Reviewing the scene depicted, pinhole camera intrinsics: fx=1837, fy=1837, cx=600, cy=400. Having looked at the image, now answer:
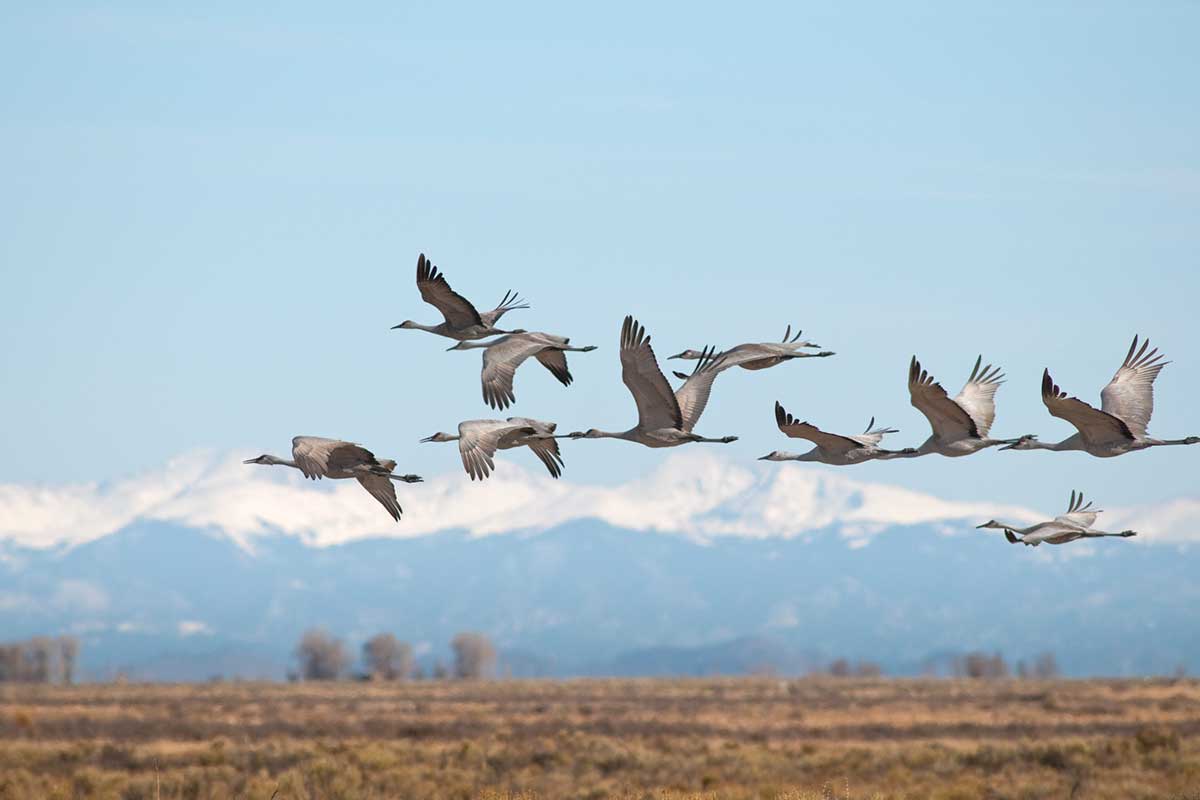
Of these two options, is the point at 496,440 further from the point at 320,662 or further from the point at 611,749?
the point at 320,662

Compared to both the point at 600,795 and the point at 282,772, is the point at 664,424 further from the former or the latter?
the point at 282,772

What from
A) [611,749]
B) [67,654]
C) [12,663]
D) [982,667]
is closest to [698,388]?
[611,749]

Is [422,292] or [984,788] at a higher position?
[422,292]

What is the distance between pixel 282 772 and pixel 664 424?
24.6 meters

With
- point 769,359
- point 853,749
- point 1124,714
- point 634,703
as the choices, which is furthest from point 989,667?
point 769,359

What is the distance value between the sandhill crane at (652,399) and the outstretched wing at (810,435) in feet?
2.25

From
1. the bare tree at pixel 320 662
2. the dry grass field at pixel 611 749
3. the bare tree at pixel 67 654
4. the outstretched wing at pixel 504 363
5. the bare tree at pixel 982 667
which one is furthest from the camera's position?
the bare tree at pixel 320 662

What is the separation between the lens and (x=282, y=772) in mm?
43312

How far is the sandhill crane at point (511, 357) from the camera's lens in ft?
72.0

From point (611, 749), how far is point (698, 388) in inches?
1057

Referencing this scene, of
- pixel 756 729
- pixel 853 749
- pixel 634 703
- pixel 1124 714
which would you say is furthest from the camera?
pixel 634 703

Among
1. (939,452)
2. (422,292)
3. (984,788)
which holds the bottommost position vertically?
(984,788)

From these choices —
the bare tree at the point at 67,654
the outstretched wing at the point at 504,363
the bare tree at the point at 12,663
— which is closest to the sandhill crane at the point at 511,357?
the outstretched wing at the point at 504,363

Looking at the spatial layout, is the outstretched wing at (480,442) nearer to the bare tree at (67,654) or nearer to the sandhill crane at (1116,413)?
the sandhill crane at (1116,413)
